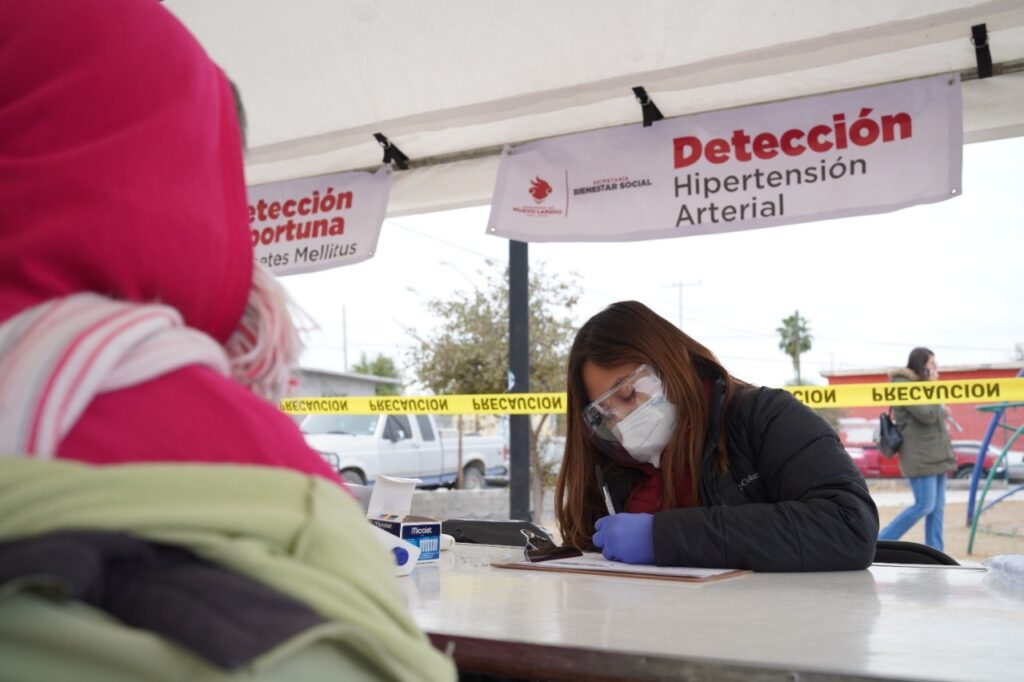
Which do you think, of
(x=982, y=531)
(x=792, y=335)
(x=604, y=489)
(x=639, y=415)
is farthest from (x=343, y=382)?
(x=792, y=335)

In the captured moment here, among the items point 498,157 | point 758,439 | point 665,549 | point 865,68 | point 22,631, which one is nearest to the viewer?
point 22,631

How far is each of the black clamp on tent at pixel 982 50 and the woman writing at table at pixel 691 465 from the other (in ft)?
6.97

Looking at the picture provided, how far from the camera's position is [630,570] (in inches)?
78.8

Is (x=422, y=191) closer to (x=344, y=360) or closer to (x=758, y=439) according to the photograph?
(x=758, y=439)

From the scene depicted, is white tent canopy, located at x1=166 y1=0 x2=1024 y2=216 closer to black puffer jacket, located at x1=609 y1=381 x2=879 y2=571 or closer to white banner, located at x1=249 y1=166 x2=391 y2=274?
white banner, located at x1=249 y1=166 x2=391 y2=274

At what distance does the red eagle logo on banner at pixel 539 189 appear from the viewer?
465cm

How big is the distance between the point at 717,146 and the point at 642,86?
1.64ft

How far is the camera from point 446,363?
11906 millimetres

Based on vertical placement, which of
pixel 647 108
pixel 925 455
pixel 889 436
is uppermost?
pixel 647 108

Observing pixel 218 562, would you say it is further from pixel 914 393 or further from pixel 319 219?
pixel 914 393

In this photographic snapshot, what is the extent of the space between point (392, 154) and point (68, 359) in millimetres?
4630

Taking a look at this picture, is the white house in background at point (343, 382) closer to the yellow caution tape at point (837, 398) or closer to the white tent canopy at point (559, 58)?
the yellow caution tape at point (837, 398)

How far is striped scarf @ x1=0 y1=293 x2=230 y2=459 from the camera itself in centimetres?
64

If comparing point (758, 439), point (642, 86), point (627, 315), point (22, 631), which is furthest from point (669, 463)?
point (642, 86)
